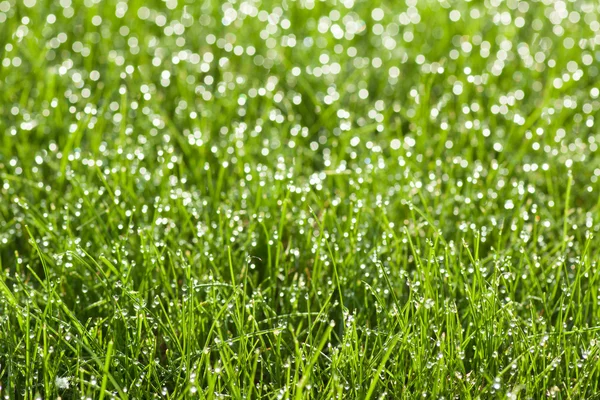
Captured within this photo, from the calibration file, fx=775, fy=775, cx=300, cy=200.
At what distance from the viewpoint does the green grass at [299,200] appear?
1646 mm

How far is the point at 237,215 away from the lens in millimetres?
2066

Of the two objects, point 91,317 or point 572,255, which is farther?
point 572,255

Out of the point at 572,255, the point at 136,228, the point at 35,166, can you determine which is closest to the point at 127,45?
the point at 35,166

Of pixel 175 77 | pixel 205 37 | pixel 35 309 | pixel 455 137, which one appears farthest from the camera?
pixel 205 37

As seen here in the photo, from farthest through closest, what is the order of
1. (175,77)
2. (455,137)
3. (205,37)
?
(205,37) → (175,77) → (455,137)

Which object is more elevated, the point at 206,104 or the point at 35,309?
the point at 206,104

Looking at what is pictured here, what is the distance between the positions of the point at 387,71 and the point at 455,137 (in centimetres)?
47

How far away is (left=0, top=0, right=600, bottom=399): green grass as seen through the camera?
1.65m

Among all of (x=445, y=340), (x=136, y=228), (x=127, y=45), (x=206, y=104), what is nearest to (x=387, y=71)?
(x=206, y=104)

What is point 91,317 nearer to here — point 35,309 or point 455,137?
point 35,309

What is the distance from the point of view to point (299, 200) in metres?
2.16

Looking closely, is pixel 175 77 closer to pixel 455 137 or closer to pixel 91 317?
pixel 455 137

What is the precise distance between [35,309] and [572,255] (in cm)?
135

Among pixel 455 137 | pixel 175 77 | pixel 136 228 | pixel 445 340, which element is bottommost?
pixel 445 340
